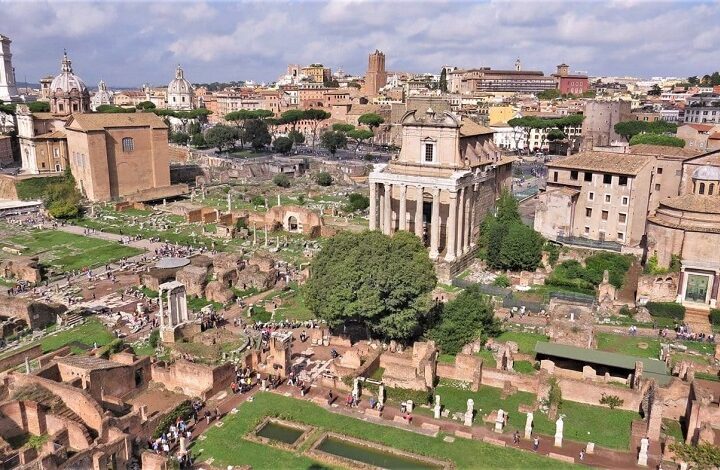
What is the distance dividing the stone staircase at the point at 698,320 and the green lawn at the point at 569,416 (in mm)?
9848

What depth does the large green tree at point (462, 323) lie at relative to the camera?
28.1 m

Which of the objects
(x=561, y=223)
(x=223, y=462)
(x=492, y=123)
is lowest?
(x=223, y=462)

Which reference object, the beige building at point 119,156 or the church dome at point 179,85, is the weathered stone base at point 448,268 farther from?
the church dome at point 179,85

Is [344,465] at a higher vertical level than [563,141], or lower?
lower

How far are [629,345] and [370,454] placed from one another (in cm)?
1493

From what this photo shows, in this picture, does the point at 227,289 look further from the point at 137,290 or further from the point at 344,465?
the point at 344,465

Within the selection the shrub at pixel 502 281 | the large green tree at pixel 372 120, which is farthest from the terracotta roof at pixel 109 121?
the large green tree at pixel 372 120

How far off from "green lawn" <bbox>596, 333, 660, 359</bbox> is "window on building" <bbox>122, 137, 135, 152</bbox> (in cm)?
5337

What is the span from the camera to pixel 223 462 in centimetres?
2003

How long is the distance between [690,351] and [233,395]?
67.2 ft

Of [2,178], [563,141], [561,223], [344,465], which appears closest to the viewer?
[344,465]

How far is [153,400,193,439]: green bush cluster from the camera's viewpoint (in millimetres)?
21344

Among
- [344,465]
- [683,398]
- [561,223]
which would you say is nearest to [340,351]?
[344,465]

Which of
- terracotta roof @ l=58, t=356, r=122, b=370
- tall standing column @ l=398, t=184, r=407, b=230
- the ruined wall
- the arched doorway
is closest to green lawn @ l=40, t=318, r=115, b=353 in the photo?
terracotta roof @ l=58, t=356, r=122, b=370
